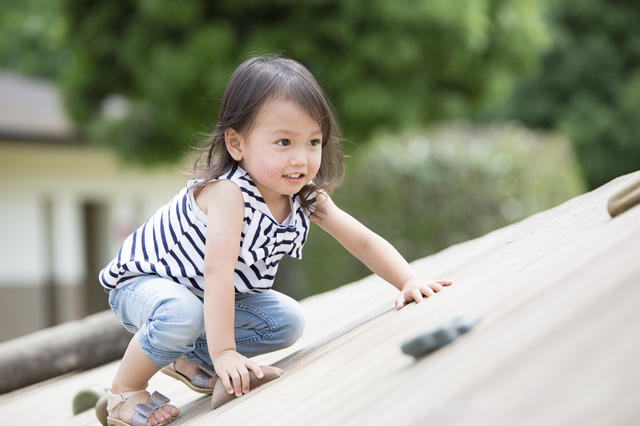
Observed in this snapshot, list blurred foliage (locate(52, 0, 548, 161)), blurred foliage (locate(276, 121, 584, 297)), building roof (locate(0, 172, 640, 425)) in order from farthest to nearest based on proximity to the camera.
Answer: blurred foliage (locate(276, 121, 584, 297)), blurred foliage (locate(52, 0, 548, 161)), building roof (locate(0, 172, 640, 425))

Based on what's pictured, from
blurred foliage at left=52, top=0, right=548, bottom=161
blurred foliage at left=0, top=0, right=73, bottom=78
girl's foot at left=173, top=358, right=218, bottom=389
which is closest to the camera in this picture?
girl's foot at left=173, top=358, right=218, bottom=389

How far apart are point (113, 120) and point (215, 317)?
602 cm

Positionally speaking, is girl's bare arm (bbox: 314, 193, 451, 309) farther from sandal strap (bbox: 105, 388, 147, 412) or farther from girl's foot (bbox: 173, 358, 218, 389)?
sandal strap (bbox: 105, 388, 147, 412)

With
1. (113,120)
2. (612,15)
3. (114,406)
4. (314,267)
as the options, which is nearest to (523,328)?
(114,406)

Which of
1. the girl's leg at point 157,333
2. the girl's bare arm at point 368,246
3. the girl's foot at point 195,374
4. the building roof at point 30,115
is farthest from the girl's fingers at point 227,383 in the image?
the building roof at point 30,115

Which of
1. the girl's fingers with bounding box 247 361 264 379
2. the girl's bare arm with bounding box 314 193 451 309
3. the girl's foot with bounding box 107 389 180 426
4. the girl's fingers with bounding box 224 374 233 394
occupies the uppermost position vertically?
the girl's bare arm with bounding box 314 193 451 309

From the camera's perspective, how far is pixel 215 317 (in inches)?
75.2

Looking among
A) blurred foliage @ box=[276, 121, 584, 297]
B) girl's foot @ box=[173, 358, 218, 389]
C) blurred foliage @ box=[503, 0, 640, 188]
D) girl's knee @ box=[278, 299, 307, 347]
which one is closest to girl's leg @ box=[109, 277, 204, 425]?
girl's foot @ box=[173, 358, 218, 389]

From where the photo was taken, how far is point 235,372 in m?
1.88

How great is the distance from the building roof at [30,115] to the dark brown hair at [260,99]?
6.07m

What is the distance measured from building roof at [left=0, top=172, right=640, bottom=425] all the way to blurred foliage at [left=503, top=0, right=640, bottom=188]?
57.4 ft

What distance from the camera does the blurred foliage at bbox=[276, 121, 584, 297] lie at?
852cm

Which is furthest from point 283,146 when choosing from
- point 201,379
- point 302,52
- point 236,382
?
point 302,52

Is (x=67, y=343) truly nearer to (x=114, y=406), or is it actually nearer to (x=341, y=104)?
(x=114, y=406)
